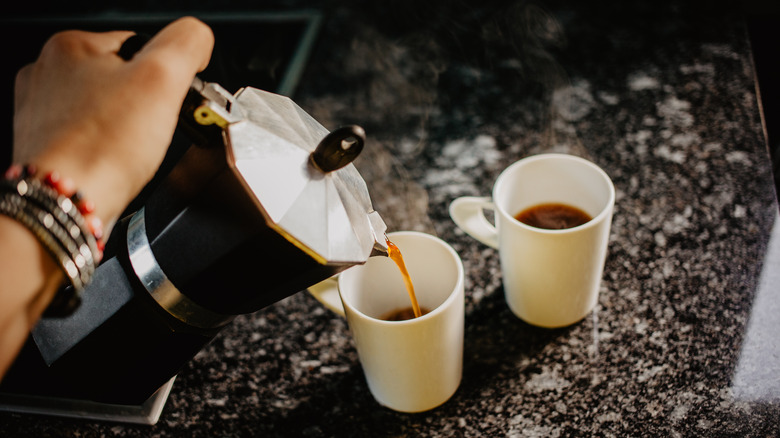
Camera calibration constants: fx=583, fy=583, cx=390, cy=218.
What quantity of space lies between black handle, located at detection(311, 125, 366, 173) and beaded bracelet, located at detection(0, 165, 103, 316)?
0.16 m

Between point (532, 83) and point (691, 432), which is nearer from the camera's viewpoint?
point (691, 432)

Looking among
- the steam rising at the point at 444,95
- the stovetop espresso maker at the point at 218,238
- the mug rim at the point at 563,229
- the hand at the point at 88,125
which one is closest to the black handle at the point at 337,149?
the stovetop espresso maker at the point at 218,238

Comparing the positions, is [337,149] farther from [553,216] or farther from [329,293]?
[553,216]

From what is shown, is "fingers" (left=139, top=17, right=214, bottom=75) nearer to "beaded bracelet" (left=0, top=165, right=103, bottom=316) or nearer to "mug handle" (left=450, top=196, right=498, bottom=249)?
"beaded bracelet" (left=0, top=165, right=103, bottom=316)

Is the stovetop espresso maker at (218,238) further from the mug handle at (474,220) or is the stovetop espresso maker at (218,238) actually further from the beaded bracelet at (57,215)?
the mug handle at (474,220)

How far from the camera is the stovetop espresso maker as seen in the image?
418mm

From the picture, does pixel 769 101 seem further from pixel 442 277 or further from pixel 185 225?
pixel 185 225

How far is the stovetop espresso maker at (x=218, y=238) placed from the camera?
0.42m

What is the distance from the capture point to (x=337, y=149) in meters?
0.43

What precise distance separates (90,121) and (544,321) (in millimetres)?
516

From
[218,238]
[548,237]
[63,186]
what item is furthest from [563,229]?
[63,186]

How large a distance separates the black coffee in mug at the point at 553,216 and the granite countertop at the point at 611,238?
0.11m

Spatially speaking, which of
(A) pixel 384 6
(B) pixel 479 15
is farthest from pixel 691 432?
(A) pixel 384 6

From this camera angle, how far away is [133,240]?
0.48 m
